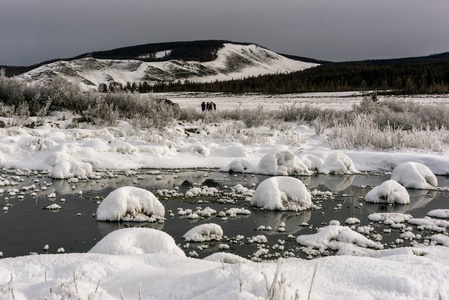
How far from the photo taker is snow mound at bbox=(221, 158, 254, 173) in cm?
1060

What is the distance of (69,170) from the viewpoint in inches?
369

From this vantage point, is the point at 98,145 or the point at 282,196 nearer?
the point at 282,196

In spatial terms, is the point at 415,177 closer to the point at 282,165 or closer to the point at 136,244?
the point at 282,165

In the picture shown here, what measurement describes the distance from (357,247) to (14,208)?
502 centimetres

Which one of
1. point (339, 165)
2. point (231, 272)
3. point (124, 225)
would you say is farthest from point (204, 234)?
point (339, 165)

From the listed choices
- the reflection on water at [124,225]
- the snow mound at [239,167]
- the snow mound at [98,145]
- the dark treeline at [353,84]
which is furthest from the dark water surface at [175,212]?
the dark treeline at [353,84]

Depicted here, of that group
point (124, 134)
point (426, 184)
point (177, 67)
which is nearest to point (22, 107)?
point (124, 134)

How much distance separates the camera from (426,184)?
868 cm

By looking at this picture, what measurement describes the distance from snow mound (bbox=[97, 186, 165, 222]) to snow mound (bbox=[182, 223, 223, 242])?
0.98 metres

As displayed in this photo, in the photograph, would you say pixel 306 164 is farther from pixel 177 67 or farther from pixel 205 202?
pixel 177 67

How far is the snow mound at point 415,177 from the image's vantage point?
8.67 meters

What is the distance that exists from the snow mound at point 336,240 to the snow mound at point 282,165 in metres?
4.68

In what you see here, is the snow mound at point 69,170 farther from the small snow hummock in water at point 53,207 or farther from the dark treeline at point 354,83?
the dark treeline at point 354,83

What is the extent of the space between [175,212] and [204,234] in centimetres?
144
